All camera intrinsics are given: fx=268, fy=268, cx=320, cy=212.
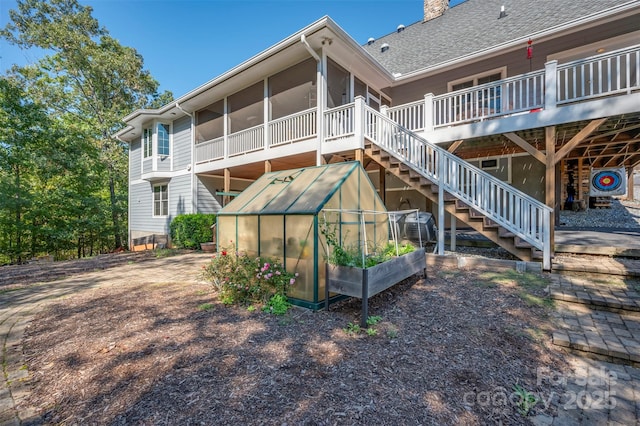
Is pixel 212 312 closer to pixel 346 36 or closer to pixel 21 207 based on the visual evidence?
pixel 346 36

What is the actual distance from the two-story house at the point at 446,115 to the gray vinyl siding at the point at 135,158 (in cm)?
110

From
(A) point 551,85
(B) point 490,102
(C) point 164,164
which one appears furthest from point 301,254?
(C) point 164,164

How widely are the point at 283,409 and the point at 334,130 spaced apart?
6855 millimetres

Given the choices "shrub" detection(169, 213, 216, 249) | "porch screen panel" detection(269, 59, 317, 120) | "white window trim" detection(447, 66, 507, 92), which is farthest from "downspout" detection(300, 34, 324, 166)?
"shrub" detection(169, 213, 216, 249)

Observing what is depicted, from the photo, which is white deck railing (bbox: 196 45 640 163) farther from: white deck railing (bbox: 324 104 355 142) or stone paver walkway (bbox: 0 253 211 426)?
stone paver walkway (bbox: 0 253 211 426)

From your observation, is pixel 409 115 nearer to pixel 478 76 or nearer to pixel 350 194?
pixel 478 76

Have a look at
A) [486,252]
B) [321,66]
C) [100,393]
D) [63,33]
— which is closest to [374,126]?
[321,66]

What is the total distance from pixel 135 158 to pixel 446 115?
15.9m

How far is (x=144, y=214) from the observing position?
14336 millimetres

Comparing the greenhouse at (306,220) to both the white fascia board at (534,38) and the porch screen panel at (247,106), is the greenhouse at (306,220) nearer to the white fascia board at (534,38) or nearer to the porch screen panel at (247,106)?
the porch screen panel at (247,106)

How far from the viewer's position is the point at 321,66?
297 inches

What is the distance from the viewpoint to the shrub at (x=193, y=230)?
10734 millimetres

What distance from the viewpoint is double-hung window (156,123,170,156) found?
12797 millimetres

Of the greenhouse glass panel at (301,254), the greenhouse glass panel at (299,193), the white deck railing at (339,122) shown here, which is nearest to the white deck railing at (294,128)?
the white deck railing at (339,122)
